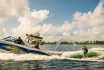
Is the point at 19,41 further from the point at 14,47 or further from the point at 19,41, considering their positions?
the point at 14,47

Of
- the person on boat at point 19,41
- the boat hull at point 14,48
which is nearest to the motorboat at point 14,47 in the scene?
the boat hull at point 14,48

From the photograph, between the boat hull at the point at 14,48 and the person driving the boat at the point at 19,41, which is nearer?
the boat hull at the point at 14,48

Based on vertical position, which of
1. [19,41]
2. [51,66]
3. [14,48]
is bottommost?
[51,66]

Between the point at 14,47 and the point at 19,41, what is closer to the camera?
the point at 14,47

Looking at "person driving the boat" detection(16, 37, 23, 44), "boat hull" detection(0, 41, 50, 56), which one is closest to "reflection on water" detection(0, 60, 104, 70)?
"boat hull" detection(0, 41, 50, 56)

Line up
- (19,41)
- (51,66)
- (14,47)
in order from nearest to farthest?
(51,66) → (14,47) → (19,41)

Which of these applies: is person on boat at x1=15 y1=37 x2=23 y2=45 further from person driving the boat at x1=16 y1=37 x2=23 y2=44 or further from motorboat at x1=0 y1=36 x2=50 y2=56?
motorboat at x1=0 y1=36 x2=50 y2=56

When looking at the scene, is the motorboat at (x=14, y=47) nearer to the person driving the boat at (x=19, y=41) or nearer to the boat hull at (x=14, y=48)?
the boat hull at (x=14, y=48)

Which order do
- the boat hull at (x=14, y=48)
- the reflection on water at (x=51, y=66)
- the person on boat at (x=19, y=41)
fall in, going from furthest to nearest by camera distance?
1. the person on boat at (x=19, y=41)
2. the boat hull at (x=14, y=48)
3. the reflection on water at (x=51, y=66)

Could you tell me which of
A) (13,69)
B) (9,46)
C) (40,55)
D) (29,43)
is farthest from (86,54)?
(13,69)

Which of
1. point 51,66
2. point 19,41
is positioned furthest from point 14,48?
point 51,66

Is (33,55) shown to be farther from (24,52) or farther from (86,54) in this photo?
(86,54)

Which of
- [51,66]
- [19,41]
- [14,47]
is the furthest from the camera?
[19,41]

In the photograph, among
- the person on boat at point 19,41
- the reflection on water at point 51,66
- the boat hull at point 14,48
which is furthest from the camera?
the person on boat at point 19,41
